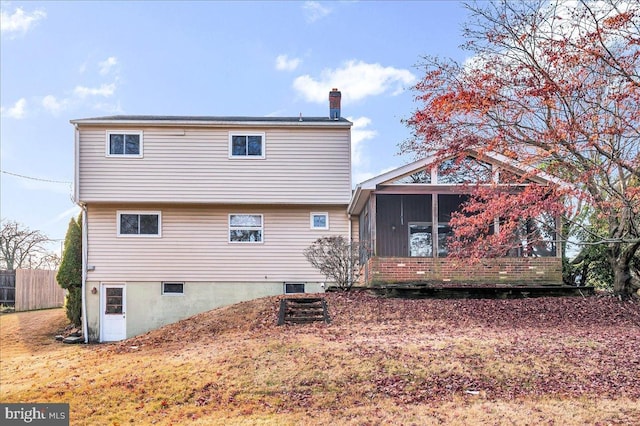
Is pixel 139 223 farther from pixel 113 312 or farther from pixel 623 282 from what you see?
pixel 623 282

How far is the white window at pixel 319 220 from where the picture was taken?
18.8 metres

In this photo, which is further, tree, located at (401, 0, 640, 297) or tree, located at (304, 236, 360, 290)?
tree, located at (304, 236, 360, 290)

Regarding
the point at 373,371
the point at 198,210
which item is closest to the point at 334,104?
the point at 198,210

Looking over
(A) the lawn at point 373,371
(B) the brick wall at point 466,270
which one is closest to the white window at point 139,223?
(A) the lawn at point 373,371

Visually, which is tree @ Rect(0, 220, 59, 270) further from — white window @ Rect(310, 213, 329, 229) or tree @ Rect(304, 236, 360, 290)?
tree @ Rect(304, 236, 360, 290)

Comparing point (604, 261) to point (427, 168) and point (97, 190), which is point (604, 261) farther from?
point (97, 190)

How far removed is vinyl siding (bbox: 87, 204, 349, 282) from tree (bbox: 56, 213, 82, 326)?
2.43 ft

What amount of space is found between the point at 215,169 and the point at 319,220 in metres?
3.56

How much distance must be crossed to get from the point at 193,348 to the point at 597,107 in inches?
359

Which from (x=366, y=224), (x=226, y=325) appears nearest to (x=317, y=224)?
(x=366, y=224)

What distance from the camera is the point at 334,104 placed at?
768 inches

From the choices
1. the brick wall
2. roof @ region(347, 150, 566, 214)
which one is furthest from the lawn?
roof @ region(347, 150, 566, 214)

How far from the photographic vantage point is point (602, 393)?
8.14 m

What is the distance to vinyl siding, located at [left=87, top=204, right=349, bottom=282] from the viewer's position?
18.5 m
